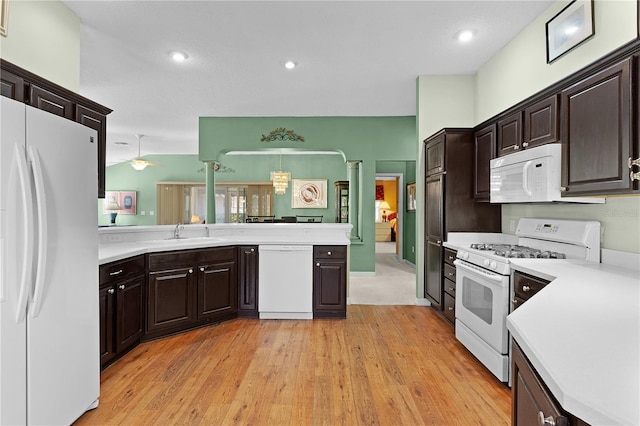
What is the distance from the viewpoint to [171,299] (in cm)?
309

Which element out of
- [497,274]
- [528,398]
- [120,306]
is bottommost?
[120,306]

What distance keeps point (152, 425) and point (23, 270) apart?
1097 mm

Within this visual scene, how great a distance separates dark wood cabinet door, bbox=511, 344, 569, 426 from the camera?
790 mm

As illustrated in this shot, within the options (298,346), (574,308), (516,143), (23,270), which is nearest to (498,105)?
(516,143)

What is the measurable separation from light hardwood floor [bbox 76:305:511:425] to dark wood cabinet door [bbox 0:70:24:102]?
1.97m

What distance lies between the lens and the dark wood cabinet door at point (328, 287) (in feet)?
11.9

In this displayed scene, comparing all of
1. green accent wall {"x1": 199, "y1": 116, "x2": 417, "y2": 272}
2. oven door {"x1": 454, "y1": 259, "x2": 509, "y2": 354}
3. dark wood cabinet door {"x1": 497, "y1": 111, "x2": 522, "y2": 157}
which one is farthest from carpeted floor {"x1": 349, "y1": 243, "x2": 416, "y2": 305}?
dark wood cabinet door {"x1": 497, "y1": 111, "x2": 522, "y2": 157}

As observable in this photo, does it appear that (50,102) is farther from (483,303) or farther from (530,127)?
(530,127)

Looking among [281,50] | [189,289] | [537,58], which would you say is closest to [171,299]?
[189,289]

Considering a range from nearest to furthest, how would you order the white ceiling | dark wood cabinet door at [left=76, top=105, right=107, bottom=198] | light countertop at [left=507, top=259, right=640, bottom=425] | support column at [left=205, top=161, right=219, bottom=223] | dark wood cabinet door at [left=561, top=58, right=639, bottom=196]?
light countertop at [left=507, top=259, right=640, bottom=425] → dark wood cabinet door at [left=561, top=58, right=639, bottom=196] → dark wood cabinet door at [left=76, top=105, right=107, bottom=198] → the white ceiling → support column at [left=205, top=161, right=219, bottom=223]

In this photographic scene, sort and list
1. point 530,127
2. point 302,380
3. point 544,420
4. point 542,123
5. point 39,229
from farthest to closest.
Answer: point 530,127 → point 542,123 → point 302,380 → point 39,229 → point 544,420

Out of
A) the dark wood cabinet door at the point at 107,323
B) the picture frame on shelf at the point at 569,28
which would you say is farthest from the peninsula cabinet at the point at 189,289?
the picture frame on shelf at the point at 569,28

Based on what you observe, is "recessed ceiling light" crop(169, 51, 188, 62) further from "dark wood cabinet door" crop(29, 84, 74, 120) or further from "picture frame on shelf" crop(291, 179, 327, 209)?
"picture frame on shelf" crop(291, 179, 327, 209)

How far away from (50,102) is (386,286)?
472 centimetres
